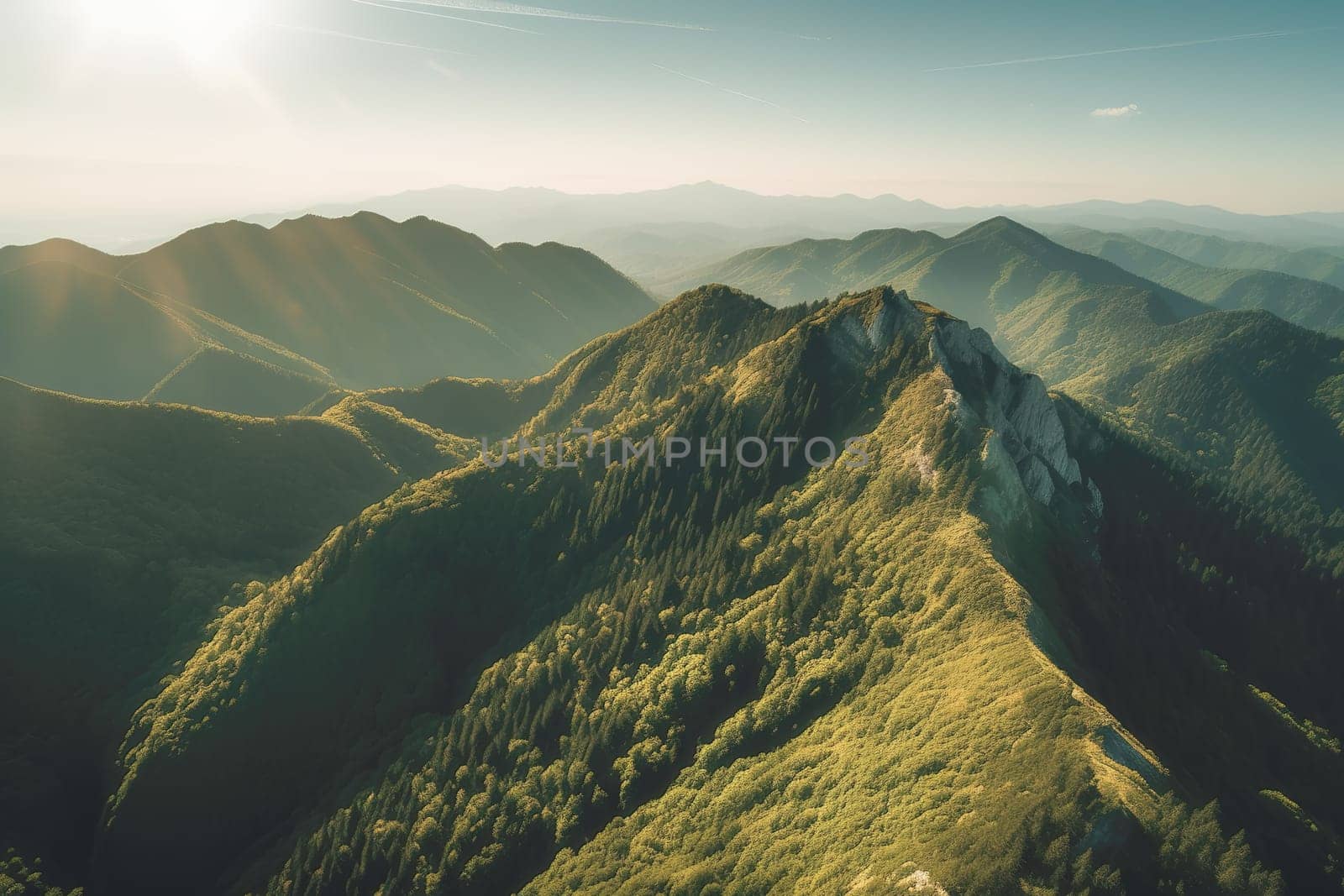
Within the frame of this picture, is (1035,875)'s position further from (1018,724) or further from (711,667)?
(711,667)

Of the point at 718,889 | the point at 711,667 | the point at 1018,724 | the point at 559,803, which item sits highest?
the point at 1018,724

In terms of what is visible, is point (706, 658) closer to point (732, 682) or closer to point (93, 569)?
point (732, 682)

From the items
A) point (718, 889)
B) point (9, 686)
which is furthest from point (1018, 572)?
point (9, 686)

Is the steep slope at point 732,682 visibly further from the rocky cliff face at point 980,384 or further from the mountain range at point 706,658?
the rocky cliff face at point 980,384

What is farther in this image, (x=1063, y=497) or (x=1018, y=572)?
(x=1063, y=497)

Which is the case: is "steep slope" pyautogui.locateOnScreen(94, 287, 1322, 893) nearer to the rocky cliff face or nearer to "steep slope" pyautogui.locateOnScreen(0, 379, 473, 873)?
the rocky cliff face

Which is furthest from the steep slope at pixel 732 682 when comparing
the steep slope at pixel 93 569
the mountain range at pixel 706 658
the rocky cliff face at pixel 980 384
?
the steep slope at pixel 93 569

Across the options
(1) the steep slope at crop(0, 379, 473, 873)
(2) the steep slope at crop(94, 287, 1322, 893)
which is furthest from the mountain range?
(1) the steep slope at crop(0, 379, 473, 873)
